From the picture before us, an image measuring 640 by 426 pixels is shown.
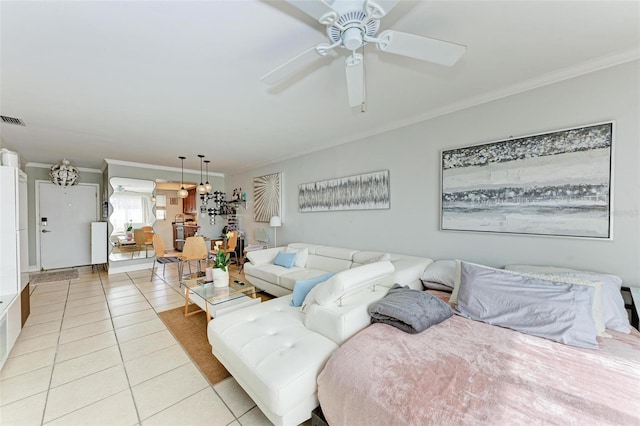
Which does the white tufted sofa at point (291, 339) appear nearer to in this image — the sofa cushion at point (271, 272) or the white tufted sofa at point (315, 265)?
the white tufted sofa at point (315, 265)

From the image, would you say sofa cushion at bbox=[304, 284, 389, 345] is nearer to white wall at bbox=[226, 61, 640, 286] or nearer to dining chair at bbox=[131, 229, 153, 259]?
white wall at bbox=[226, 61, 640, 286]

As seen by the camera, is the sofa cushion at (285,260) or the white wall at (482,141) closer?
the white wall at (482,141)

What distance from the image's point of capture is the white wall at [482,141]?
1.92 meters

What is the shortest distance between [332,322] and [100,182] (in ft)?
24.6

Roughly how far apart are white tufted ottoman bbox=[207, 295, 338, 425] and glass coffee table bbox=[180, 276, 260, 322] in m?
0.77

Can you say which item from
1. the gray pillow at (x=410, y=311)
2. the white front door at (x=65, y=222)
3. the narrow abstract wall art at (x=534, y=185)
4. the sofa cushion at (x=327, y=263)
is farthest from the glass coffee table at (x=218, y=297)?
the white front door at (x=65, y=222)

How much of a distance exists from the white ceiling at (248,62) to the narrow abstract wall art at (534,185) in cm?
56

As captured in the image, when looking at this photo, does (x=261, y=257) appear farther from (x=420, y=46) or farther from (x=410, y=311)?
(x=420, y=46)

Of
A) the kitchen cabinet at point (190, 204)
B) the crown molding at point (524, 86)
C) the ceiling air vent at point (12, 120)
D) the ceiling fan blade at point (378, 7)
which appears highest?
the crown molding at point (524, 86)

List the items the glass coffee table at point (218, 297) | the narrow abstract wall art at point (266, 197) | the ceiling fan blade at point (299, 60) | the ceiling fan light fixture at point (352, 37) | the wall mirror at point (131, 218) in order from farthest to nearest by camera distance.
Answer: the wall mirror at point (131, 218) < the narrow abstract wall art at point (266, 197) < the glass coffee table at point (218, 297) < the ceiling fan blade at point (299, 60) < the ceiling fan light fixture at point (352, 37)

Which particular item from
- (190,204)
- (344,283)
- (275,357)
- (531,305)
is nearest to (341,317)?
(344,283)

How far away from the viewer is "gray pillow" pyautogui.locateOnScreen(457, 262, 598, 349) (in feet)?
5.02

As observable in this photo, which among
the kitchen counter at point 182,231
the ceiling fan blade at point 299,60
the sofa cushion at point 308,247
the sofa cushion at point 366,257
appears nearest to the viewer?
the ceiling fan blade at point 299,60

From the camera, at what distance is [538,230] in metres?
2.25
